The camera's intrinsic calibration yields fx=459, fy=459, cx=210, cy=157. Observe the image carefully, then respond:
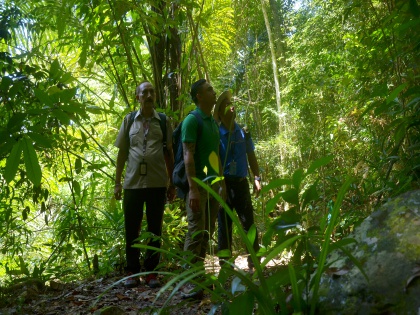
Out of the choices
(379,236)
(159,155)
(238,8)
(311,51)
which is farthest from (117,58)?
(238,8)

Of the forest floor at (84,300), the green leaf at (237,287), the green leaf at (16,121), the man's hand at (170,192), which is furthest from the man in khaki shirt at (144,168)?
the green leaf at (16,121)

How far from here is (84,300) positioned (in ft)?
10.2

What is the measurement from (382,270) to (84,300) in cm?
223

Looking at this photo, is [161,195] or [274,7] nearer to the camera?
[161,195]

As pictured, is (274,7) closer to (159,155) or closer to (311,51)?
(311,51)

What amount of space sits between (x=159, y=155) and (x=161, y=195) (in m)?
0.34

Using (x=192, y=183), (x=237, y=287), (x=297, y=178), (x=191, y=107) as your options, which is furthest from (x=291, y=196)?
(x=191, y=107)

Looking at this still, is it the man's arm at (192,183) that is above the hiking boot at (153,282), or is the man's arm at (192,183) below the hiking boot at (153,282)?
above

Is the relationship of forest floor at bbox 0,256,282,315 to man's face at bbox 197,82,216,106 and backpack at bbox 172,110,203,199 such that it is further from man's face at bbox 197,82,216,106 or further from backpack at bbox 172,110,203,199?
man's face at bbox 197,82,216,106

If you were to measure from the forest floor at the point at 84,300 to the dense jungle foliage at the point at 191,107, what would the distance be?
9.8 inches

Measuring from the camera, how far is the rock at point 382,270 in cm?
138

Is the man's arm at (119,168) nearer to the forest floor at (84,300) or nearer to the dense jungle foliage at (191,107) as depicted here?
the dense jungle foliage at (191,107)

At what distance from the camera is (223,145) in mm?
3939

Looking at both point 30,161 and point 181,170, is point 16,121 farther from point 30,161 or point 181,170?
point 181,170
